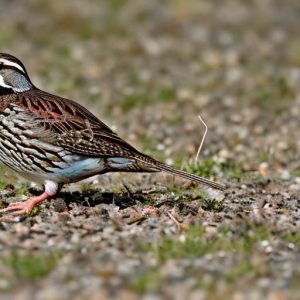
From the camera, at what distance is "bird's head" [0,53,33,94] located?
33.4 ft

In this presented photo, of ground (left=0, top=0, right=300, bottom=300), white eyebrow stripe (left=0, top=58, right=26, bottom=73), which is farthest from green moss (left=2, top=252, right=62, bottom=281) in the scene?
white eyebrow stripe (left=0, top=58, right=26, bottom=73)

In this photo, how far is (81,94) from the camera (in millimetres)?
17000

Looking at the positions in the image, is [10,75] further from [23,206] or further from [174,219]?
[174,219]

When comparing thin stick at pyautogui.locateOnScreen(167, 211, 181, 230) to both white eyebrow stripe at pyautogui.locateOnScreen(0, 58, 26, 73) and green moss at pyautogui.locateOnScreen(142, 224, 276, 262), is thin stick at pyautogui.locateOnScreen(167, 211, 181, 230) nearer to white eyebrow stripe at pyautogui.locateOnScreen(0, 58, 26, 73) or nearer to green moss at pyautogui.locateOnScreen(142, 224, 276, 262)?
green moss at pyautogui.locateOnScreen(142, 224, 276, 262)

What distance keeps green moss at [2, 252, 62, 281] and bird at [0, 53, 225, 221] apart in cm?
142

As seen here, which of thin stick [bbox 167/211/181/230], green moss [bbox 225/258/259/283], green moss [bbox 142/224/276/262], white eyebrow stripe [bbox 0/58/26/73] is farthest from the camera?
white eyebrow stripe [bbox 0/58/26/73]

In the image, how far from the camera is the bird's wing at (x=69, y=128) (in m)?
9.88

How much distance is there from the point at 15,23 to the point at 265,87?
666 centimetres

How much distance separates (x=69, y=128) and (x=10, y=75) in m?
0.91

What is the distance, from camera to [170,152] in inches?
541

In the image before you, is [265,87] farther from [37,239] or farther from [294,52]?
[37,239]

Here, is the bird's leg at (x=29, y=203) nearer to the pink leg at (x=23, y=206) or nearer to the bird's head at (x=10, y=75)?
the pink leg at (x=23, y=206)

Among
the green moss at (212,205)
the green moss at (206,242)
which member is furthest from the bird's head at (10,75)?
the green moss at (206,242)

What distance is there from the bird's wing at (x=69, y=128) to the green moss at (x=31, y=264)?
178cm
